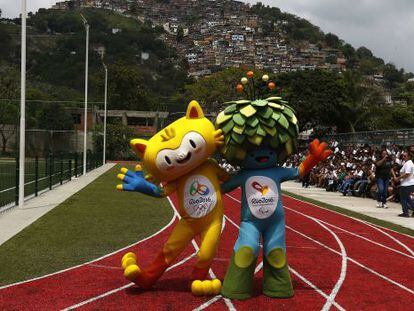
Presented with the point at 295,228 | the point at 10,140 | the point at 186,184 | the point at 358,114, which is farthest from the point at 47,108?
the point at 186,184

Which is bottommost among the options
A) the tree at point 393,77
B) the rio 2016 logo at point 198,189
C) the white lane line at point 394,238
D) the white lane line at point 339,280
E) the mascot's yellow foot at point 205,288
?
the white lane line at point 394,238

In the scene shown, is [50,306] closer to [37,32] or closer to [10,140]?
[10,140]

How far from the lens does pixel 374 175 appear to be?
1956cm

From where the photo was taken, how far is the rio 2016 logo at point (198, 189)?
20.9 ft

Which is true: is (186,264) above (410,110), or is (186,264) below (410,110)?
below

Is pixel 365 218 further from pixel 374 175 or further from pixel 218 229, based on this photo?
pixel 218 229

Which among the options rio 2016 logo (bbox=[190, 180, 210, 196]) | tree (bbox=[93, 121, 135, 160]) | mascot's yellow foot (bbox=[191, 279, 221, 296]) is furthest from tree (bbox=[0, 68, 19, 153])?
mascot's yellow foot (bbox=[191, 279, 221, 296])

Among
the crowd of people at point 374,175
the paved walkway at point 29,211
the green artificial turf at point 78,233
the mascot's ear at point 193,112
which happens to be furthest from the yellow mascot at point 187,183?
the crowd of people at point 374,175

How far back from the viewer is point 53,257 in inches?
331

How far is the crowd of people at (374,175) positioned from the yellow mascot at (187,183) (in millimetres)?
9804

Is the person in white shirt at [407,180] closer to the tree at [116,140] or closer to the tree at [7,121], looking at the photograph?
the tree at [116,140]

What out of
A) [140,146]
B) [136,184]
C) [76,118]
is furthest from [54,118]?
[136,184]

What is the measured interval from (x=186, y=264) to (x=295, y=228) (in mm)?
4972

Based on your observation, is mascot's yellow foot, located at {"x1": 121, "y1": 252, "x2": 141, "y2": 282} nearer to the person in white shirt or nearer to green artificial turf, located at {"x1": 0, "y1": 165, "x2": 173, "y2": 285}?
green artificial turf, located at {"x1": 0, "y1": 165, "x2": 173, "y2": 285}
